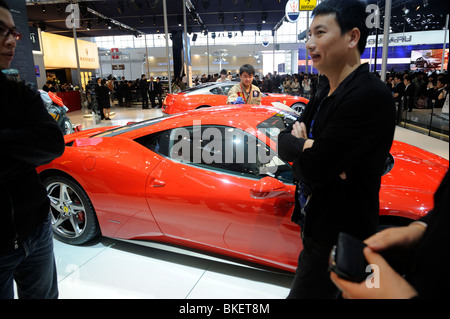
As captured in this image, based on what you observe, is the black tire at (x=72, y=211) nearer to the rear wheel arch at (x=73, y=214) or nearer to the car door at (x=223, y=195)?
the rear wheel arch at (x=73, y=214)

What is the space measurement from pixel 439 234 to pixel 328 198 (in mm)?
531

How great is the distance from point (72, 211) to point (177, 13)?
18403mm

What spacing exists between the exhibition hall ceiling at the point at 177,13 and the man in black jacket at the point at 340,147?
14.0 metres

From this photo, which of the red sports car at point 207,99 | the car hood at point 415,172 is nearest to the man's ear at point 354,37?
the car hood at point 415,172

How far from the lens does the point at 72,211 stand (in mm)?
2820

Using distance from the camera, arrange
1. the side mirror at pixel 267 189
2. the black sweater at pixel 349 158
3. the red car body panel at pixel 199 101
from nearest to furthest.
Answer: the black sweater at pixel 349 158
the side mirror at pixel 267 189
the red car body panel at pixel 199 101

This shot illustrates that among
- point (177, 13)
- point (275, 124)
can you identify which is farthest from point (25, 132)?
point (177, 13)

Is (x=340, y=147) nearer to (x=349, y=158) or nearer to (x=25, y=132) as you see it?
(x=349, y=158)

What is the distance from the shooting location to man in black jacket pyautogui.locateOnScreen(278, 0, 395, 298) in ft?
3.50

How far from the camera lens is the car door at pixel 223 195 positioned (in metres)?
2.06

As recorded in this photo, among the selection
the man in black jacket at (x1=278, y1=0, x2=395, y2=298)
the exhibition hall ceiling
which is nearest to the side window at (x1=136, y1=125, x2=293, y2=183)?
the man in black jacket at (x1=278, y1=0, x2=395, y2=298)

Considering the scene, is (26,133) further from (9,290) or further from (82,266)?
(82,266)

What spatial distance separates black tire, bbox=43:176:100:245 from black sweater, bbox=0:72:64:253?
59.5 inches

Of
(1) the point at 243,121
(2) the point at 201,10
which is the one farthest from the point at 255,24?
(1) the point at 243,121
